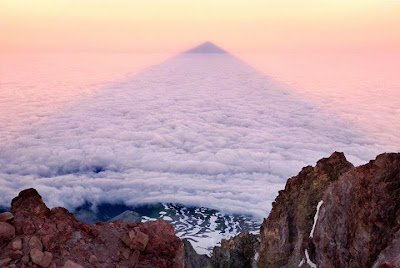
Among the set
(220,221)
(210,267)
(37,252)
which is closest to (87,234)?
(37,252)

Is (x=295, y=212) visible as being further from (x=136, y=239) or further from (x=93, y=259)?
(x=93, y=259)

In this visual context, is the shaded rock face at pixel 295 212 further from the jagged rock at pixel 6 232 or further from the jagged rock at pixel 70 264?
the jagged rock at pixel 6 232

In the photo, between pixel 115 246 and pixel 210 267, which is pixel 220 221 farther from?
pixel 115 246

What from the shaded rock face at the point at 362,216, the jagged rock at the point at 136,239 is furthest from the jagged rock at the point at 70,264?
the shaded rock face at the point at 362,216

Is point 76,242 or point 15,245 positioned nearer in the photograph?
point 15,245

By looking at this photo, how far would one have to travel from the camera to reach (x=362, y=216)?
22.5 m

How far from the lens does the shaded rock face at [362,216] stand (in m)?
21.3

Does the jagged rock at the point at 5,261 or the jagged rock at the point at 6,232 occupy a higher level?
the jagged rock at the point at 6,232

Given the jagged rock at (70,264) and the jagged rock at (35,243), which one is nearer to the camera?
the jagged rock at (70,264)

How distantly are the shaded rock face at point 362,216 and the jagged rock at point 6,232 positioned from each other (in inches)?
668

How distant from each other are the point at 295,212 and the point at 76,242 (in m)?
21.1

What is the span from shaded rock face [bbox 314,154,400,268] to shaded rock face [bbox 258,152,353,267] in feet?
19.8

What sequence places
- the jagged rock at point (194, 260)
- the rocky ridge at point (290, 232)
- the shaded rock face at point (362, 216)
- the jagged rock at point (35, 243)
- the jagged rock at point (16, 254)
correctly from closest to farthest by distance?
1. the jagged rock at point (16, 254)
2. the jagged rock at point (35, 243)
3. the rocky ridge at point (290, 232)
4. the shaded rock face at point (362, 216)
5. the jagged rock at point (194, 260)

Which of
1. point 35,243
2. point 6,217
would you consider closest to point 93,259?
point 35,243
